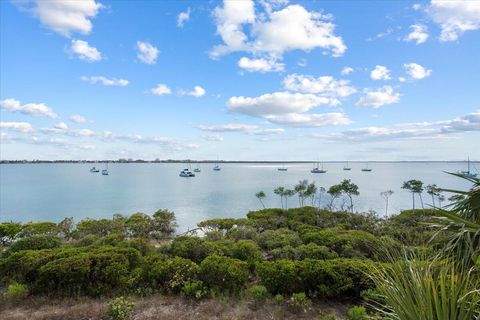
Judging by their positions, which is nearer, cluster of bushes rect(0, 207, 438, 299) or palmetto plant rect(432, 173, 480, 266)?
palmetto plant rect(432, 173, 480, 266)

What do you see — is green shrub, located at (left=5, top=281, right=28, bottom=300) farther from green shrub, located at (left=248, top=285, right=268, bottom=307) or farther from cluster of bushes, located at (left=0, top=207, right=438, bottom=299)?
green shrub, located at (left=248, top=285, right=268, bottom=307)

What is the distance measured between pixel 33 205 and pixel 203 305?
92.3 feet

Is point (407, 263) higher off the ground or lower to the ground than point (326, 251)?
higher

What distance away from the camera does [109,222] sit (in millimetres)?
9938

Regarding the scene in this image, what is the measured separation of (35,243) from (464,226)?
820 centimetres

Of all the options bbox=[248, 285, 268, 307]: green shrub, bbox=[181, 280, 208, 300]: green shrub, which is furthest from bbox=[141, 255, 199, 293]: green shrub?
bbox=[248, 285, 268, 307]: green shrub

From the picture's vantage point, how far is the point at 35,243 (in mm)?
6754

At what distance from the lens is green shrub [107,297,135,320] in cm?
407

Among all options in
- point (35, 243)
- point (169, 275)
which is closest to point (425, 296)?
point (169, 275)

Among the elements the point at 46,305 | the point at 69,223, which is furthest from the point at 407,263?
the point at 69,223

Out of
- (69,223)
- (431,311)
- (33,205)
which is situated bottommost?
(33,205)

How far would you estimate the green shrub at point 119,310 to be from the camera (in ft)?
13.4

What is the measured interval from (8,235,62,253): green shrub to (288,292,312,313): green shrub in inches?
232

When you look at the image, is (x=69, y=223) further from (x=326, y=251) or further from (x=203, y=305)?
(x=326, y=251)
